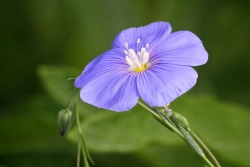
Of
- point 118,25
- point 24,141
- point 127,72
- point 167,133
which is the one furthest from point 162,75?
point 118,25

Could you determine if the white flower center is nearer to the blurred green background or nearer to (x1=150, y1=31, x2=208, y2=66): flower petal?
(x1=150, y1=31, x2=208, y2=66): flower petal

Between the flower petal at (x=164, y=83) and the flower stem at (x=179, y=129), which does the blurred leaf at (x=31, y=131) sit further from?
the flower stem at (x=179, y=129)

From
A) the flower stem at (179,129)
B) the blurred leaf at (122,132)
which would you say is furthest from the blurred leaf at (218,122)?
the flower stem at (179,129)

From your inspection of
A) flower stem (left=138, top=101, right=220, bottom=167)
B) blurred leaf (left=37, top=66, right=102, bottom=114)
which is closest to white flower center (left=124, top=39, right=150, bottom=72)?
flower stem (left=138, top=101, right=220, bottom=167)

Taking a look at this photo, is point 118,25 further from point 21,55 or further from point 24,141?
point 24,141

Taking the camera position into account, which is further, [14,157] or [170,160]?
[14,157]

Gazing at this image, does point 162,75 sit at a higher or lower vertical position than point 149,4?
higher
